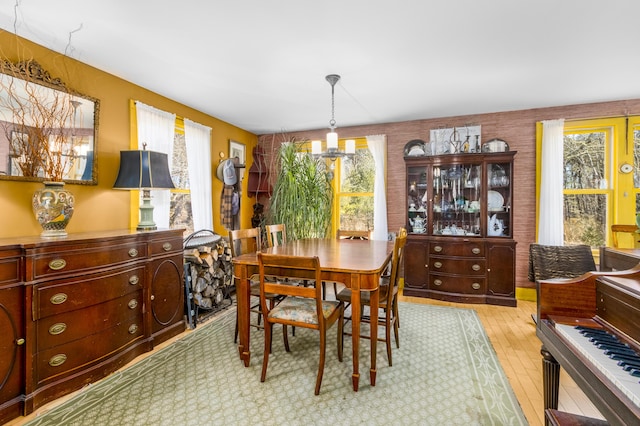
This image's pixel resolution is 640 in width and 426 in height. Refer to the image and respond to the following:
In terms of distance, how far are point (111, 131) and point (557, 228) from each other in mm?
5016

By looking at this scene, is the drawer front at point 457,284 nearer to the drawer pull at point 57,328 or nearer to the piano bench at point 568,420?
the piano bench at point 568,420

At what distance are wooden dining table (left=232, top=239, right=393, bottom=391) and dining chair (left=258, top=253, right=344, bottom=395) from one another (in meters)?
0.16

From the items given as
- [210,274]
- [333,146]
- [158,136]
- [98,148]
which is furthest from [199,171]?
[333,146]

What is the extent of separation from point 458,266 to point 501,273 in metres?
0.49

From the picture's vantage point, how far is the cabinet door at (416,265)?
4.00 m

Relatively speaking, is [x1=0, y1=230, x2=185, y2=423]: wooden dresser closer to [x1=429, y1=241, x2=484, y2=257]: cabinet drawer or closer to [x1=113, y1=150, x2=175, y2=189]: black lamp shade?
[x1=113, y1=150, x2=175, y2=189]: black lamp shade

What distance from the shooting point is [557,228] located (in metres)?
3.78

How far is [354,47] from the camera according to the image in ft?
7.75

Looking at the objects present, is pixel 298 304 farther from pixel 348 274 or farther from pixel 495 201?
pixel 495 201

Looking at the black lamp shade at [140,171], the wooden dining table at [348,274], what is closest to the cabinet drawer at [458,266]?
the wooden dining table at [348,274]

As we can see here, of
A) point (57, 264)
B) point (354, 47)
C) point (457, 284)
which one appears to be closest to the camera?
point (57, 264)

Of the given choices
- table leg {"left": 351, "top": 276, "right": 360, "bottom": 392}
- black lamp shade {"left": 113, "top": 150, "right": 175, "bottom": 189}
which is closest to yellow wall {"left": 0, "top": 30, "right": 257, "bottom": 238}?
black lamp shade {"left": 113, "top": 150, "right": 175, "bottom": 189}

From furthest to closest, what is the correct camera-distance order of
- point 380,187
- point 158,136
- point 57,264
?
point 380,187 → point 158,136 → point 57,264

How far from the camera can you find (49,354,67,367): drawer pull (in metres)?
1.92
